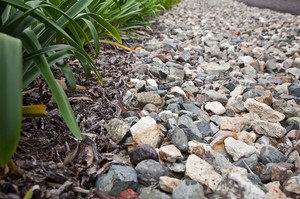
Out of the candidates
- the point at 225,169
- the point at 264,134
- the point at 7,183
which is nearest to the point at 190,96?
the point at 264,134

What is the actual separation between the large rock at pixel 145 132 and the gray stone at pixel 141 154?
7cm

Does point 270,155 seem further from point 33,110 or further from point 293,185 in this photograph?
point 33,110

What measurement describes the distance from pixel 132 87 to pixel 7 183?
0.83 meters

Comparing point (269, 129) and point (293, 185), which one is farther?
point (269, 129)

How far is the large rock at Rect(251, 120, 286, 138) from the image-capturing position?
Answer: 1005 mm

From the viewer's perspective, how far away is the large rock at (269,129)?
3.30ft

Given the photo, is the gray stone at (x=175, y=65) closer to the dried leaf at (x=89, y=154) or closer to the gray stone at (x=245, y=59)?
the gray stone at (x=245, y=59)

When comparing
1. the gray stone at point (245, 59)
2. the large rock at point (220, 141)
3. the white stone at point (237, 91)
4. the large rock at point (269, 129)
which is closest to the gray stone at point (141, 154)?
the large rock at point (220, 141)

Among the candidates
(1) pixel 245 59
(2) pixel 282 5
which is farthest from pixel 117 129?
(2) pixel 282 5

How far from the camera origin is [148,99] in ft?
3.78

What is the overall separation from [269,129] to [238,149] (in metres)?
0.22

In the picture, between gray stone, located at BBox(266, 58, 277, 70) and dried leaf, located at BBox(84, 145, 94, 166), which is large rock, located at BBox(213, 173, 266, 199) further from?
gray stone, located at BBox(266, 58, 277, 70)

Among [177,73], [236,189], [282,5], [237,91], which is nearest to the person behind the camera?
[236,189]

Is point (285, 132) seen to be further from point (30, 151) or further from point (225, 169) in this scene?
point (30, 151)
